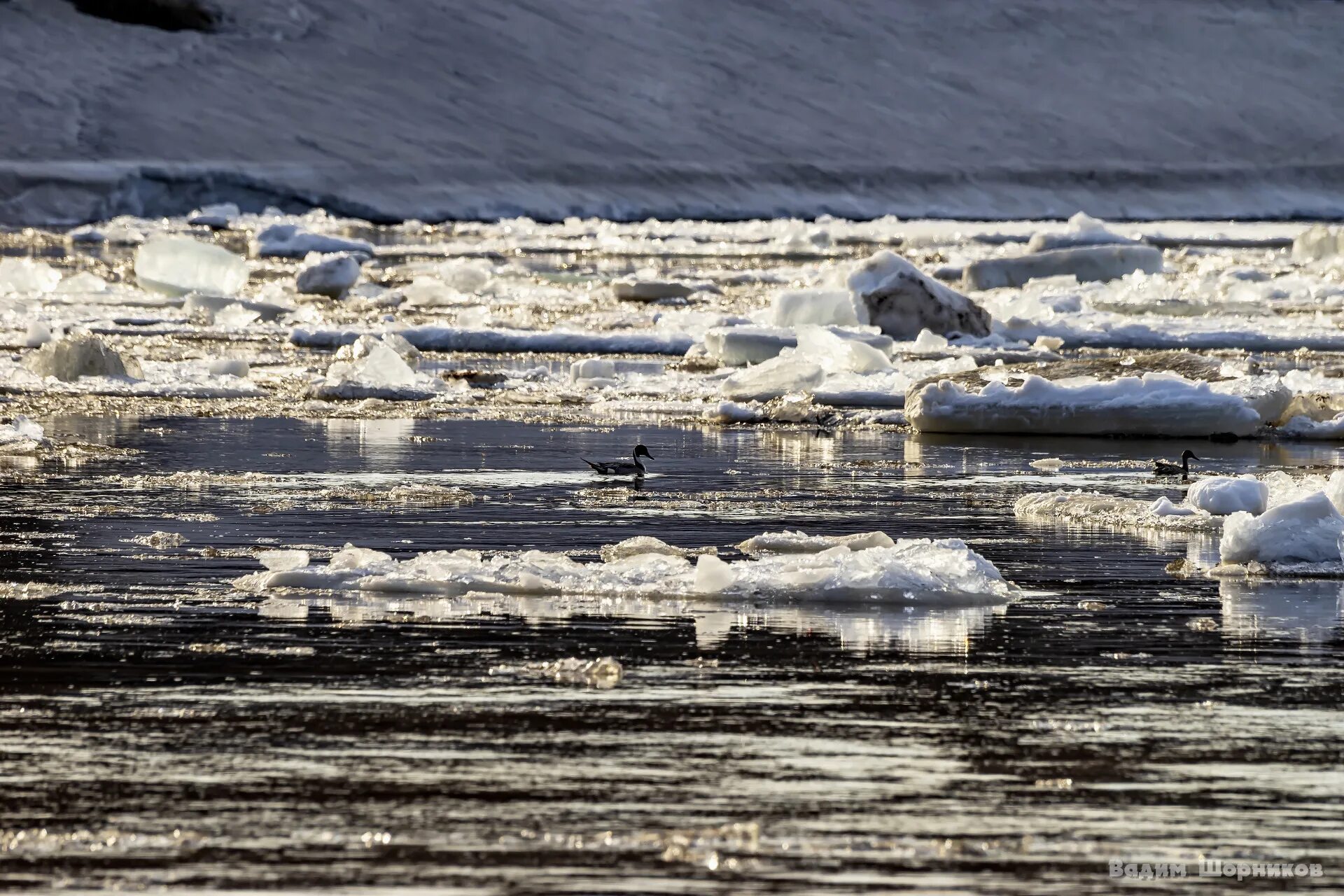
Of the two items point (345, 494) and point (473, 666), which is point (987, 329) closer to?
point (345, 494)

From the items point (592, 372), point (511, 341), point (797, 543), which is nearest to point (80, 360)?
point (592, 372)

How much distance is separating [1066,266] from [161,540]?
18278mm

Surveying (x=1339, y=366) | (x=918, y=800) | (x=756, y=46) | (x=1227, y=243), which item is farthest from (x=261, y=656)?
(x=756, y=46)

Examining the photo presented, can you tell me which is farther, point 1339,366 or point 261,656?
point 1339,366

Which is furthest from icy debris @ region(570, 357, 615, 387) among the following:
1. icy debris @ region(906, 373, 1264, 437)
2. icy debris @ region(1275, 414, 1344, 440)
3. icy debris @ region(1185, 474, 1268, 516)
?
icy debris @ region(1185, 474, 1268, 516)

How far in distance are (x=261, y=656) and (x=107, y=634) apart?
1.61 feet

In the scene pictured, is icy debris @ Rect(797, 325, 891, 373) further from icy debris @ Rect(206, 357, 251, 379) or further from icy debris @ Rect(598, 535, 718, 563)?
icy debris @ Rect(598, 535, 718, 563)

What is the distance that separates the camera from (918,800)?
369 cm

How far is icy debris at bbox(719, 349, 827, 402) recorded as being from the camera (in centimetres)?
1209

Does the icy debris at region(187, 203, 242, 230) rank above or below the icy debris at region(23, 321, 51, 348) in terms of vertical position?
above

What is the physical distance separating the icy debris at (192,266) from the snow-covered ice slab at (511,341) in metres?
5.92

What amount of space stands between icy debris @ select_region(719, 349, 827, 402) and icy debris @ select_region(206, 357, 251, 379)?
3.02m

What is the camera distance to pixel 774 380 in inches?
480

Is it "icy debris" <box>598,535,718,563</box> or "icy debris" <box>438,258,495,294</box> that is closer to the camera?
"icy debris" <box>598,535,718,563</box>
